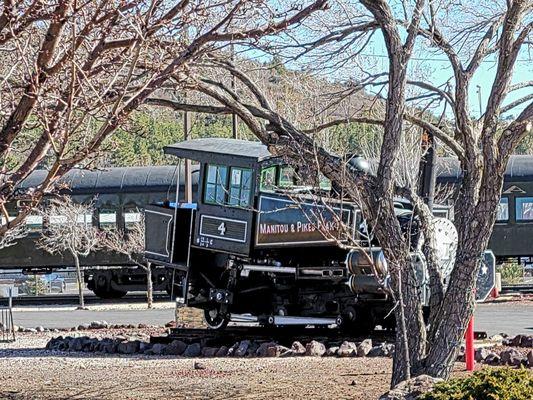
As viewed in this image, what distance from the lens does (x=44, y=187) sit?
6.39 m

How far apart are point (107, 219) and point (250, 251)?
14.9 m

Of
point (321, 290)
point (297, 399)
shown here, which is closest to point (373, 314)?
point (321, 290)

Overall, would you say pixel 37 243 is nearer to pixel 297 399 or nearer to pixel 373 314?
pixel 373 314

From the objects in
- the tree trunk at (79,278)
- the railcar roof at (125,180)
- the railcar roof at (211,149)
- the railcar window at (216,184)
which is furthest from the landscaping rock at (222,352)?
the railcar roof at (125,180)

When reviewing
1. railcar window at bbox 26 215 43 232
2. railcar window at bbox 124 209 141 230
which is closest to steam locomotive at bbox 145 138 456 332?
railcar window at bbox 124 209 141 230

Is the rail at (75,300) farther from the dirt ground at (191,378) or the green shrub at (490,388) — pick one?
the green shrub at (490,388)

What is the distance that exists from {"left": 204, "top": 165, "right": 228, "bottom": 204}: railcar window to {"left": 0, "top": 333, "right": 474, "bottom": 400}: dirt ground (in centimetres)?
357

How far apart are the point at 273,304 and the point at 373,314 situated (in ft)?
6.30

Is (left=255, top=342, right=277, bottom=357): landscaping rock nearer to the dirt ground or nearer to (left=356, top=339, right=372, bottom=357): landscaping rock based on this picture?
the dirt ground

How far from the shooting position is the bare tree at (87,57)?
6379 mm

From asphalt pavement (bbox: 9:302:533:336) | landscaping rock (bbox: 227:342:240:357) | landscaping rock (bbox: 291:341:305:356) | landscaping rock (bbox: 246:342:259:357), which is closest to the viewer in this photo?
landscaping rock (bbox: 291:341:305:356)

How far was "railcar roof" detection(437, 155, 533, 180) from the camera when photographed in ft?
92.1

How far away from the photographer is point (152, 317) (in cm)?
2544

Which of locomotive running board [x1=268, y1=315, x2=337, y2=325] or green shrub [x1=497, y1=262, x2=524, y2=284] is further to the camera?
green shrub [x1=497, y1=262, x2=524, y2=284]
